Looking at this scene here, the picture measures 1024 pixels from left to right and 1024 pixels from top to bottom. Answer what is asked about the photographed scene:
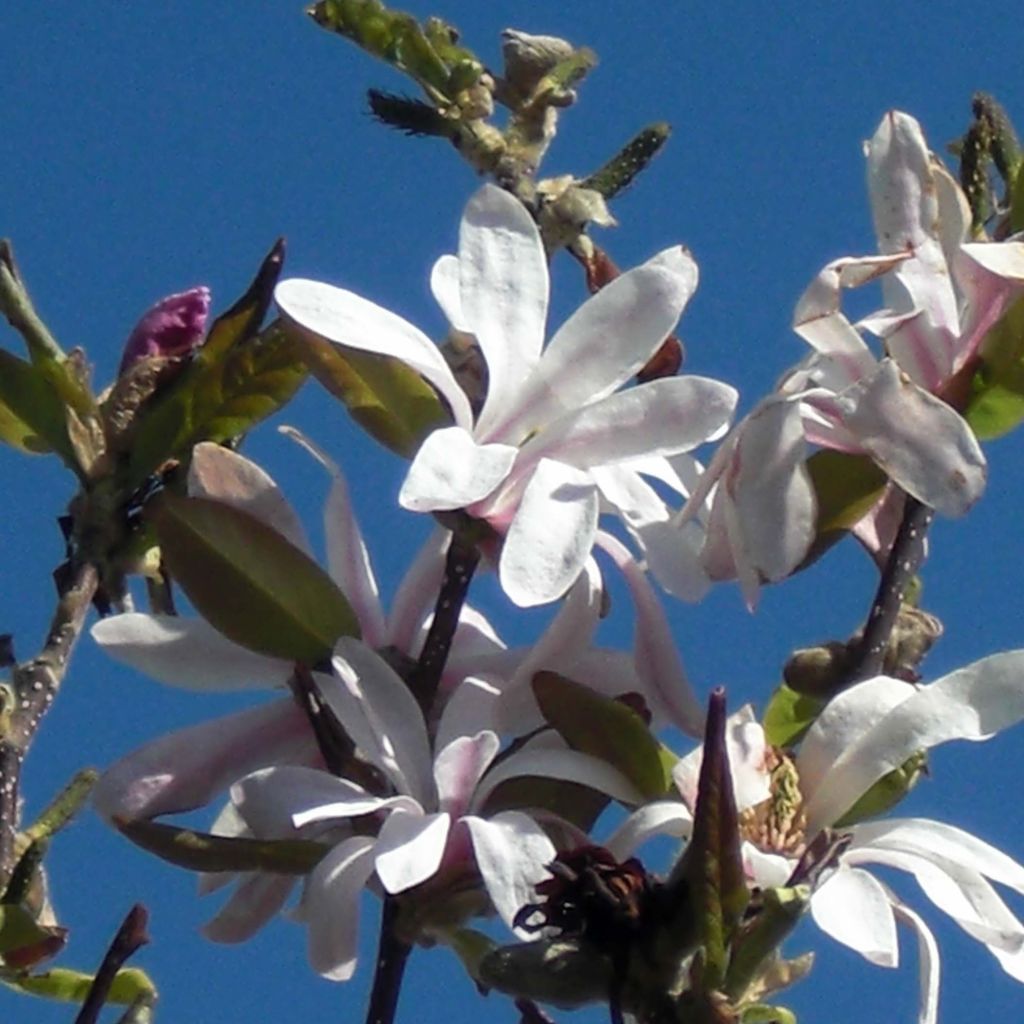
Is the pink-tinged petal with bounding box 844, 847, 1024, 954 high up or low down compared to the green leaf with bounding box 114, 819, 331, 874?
up

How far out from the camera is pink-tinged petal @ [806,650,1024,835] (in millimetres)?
958

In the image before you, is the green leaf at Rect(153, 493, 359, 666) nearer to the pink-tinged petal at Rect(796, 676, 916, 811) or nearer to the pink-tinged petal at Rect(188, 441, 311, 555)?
the pink-tinged petal at Rect(188, 441, 311, 555)

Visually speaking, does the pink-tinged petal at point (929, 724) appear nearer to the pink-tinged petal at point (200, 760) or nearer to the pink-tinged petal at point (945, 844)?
the pink-tinged petal at point (945, 844)

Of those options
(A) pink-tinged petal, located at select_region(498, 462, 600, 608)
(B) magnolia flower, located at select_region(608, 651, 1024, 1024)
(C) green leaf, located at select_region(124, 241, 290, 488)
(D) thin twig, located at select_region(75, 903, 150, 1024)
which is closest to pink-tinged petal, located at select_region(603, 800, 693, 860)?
(B) magnolia flower, located at select_region(608, 651, 1024, 1024)

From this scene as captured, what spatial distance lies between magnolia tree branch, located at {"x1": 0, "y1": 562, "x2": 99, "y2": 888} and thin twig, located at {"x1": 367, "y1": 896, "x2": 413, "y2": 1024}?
18cm

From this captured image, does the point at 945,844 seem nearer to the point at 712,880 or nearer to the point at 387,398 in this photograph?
the point at 712,880

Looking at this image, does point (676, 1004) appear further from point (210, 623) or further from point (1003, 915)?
point (210, 623)

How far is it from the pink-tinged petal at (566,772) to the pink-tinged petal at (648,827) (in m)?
0.04

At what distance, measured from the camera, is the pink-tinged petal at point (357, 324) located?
1.03 m

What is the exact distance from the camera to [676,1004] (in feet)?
2.76

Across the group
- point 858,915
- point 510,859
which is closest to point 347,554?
point 510,859

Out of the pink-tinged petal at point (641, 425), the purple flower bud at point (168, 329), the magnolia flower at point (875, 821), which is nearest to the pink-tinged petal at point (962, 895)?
the magnolia flower at point (875, 821)

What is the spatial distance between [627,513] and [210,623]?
0.21 m

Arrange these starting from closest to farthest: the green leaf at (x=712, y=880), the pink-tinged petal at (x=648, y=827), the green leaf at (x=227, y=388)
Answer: the green leaf at (x=712, y=880)
the pink-tinged petal at (x=648, y=827)
the green leaf at (x=227, y=388)
